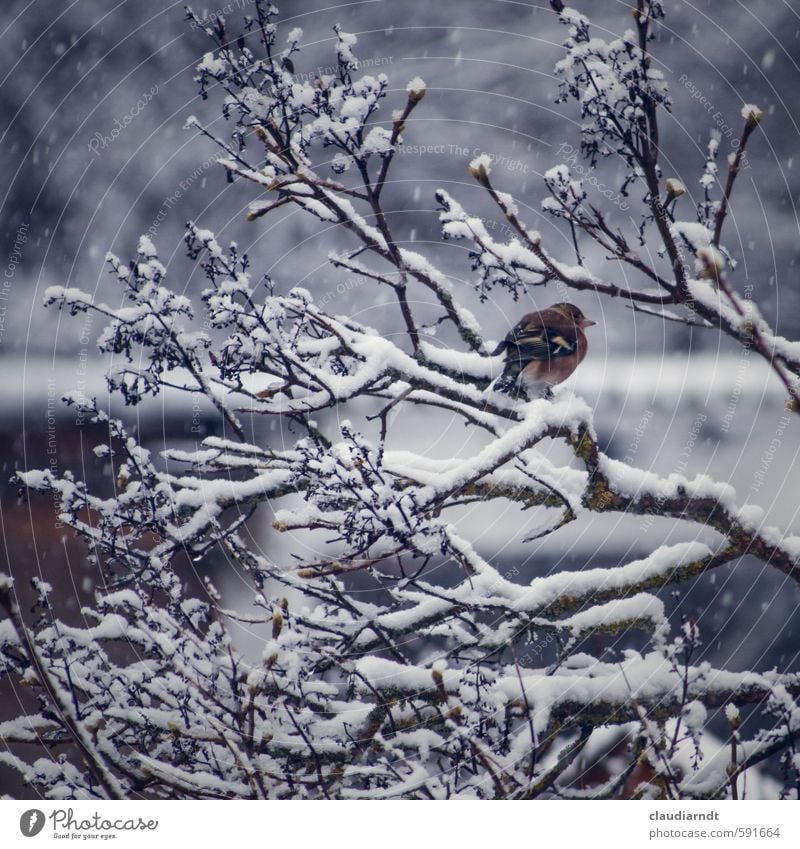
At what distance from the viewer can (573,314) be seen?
0.92 meters

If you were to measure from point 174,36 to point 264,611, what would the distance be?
76cm

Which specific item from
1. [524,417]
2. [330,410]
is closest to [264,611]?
[330,410]

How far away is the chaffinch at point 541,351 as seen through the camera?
0.90 metres

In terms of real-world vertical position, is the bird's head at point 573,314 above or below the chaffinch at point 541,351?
above

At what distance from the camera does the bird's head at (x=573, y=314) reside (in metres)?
0.91

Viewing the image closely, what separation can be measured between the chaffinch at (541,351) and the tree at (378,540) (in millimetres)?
30

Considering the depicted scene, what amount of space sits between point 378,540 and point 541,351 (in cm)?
30

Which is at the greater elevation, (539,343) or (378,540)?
(539,343)

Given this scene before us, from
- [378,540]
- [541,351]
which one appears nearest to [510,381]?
[541,351]

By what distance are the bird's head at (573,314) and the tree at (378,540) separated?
36 millimetres

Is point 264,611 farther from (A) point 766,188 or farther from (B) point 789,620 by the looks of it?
(A) point 766,188

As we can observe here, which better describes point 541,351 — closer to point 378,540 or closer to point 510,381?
point 510,381

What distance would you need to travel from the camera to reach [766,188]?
3.12 ft

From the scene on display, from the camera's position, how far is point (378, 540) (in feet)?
2.83
